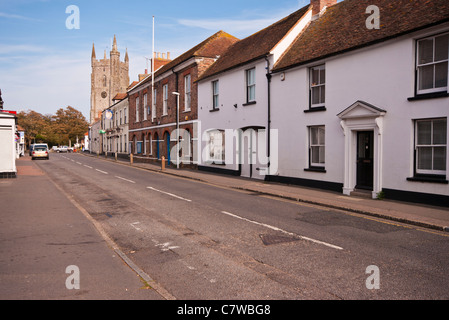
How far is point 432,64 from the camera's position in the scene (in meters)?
11.3

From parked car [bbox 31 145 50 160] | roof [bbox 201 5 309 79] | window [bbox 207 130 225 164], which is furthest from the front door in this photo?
parked car [bbox 31 145 50 160]

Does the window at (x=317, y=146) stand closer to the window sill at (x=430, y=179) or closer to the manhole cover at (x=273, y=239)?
the window sill at (x=430, y=179)

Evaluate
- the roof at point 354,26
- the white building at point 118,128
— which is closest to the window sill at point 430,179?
the roof at point 354,26

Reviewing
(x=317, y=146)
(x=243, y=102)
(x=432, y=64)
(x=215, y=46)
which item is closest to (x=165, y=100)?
(x=215, y=46)

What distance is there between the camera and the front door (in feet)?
43.7

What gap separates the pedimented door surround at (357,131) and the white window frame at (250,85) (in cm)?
706

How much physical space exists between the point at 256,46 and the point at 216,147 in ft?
23.1

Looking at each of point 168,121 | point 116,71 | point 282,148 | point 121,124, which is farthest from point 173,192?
point 116,71

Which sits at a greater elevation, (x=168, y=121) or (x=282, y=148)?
(x=168, y=121)

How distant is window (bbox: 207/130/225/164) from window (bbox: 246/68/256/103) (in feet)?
11.8

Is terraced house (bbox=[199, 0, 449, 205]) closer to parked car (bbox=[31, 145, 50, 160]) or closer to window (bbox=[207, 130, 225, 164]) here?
window (bbox=[207, 130, 225, 164])

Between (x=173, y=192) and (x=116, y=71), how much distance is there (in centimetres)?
10652
